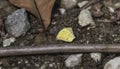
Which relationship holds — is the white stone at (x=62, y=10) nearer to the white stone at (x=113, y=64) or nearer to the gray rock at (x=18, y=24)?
the gray rock at (x=18, y=24)

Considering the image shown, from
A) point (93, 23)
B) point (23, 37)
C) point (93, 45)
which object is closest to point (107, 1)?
point (93, 23)

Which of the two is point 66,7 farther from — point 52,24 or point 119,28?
point 119,28

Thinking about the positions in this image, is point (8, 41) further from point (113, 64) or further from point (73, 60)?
point (113, 64)

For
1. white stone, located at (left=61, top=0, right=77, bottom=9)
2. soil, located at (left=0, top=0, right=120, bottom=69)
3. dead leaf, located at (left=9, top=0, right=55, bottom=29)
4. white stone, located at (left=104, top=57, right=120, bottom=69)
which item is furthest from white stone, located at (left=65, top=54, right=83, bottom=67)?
white stone, located at (left=61, top=0, right=77, bottom=9)

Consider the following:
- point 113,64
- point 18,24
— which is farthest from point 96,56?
point 18,24

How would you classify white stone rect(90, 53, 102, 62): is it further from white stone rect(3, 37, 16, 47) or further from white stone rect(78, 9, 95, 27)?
white stone rect(3, 37, 16, 47)
